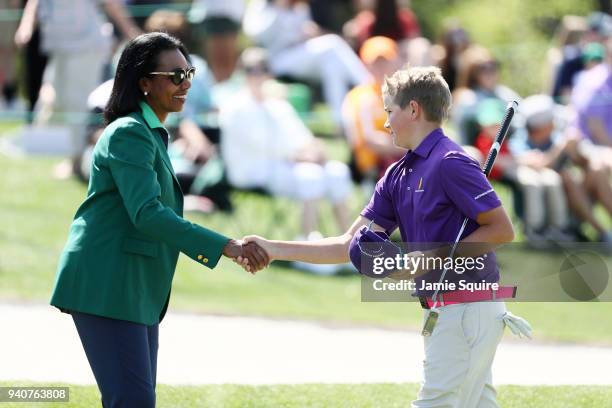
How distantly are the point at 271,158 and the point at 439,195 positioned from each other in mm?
6780

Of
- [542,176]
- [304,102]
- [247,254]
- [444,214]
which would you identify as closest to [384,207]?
[444,214]

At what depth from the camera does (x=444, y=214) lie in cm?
478

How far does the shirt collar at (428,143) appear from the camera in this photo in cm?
485

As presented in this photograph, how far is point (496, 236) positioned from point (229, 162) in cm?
683

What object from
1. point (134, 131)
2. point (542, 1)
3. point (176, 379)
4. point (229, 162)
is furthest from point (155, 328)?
point (542, 1)

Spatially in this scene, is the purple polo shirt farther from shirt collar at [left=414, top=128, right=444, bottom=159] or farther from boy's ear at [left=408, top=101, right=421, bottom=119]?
boy's ear at [left=408, top=101, right=421, bottom=119]

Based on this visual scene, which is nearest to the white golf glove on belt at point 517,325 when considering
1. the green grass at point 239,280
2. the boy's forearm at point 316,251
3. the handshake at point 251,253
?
the boy's forearm at point 316,251

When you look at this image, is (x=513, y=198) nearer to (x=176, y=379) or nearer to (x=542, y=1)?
(x=176, y=379)

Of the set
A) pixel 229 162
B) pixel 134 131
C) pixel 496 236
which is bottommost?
pixel 229 162

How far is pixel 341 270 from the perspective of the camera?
1142 centimetres

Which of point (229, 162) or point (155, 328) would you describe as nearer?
point (155, 328)

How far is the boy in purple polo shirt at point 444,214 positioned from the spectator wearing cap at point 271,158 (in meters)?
6.33

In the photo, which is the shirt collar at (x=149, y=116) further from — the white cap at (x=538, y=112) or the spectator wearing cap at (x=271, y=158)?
the white cap at (x=538, y=112)

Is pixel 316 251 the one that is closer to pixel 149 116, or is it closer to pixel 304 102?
pixel 149 116
